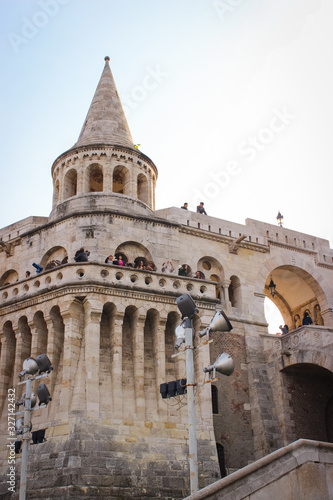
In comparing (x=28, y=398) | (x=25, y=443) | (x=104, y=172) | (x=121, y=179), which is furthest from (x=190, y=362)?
(x=121, y=179)

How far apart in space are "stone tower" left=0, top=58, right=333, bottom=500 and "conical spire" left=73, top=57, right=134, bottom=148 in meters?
0.08

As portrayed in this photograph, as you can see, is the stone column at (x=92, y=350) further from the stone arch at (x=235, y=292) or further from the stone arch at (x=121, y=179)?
the stone arch at (x=235, y=292)

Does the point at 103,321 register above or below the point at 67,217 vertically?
below

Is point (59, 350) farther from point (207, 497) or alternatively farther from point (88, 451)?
point (207, 497)

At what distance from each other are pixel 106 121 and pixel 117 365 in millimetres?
12277

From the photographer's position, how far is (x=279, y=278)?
29266 mm

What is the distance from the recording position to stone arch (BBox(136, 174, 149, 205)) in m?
25.6

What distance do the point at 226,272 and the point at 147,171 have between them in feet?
18.0

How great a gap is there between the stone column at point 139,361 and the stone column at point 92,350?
53.1 inches

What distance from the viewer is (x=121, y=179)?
26531mm

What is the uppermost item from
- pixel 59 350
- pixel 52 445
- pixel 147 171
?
pixel 147 171

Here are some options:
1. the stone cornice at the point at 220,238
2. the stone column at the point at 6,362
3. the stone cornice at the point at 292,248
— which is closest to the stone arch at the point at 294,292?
the stone cornice at the point at 292,248

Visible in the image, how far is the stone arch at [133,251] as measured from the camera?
74.2ft

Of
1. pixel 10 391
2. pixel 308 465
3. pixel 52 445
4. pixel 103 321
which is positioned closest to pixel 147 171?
pixel 103 321
